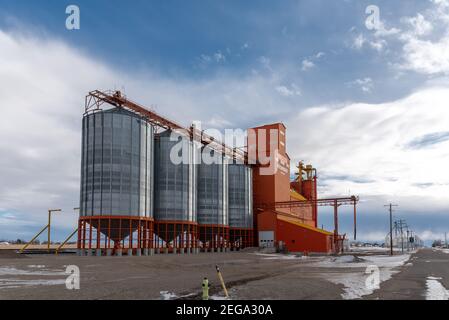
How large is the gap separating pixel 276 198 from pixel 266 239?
1089 cm

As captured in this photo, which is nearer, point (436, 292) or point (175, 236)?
point (436, 292)

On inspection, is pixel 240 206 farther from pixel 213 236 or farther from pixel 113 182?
pixel 113 182

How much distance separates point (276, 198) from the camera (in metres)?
98.9

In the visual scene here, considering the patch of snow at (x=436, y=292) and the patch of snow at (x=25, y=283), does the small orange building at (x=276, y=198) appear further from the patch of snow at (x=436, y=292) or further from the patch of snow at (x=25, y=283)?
the patch of snow at (x=25, y=283)

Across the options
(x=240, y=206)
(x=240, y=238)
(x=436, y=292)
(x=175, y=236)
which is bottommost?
(x=240, y=238)

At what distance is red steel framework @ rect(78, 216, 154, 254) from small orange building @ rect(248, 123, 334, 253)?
35.4 meters

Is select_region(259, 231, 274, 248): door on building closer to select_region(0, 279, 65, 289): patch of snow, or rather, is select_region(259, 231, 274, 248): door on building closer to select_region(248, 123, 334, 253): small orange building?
select_region(248, 123, 334, 253): small orange building

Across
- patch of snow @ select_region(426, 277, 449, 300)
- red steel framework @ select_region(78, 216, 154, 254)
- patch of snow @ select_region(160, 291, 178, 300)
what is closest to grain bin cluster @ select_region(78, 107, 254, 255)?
red steel framework @ select_region(78, 216, 154, 254)

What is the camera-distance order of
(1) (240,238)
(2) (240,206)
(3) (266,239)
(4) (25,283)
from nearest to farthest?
(4) (25,283) < (1) (240,238) < (3) (266,239) < (2) (240,206)

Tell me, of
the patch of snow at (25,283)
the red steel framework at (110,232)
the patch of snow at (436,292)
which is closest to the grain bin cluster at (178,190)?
the red steel framework at (110,232)

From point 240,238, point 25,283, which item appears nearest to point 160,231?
point 240,238

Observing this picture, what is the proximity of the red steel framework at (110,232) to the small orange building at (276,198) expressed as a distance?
1393 inches

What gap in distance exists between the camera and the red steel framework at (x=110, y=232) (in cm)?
5972

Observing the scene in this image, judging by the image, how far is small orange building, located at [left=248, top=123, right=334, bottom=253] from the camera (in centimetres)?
8712
